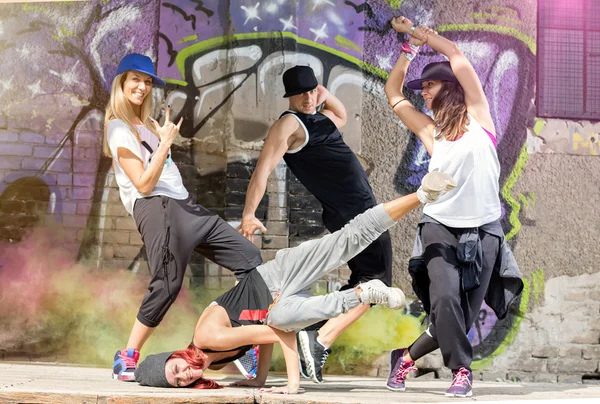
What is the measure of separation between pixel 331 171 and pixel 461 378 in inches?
79.0

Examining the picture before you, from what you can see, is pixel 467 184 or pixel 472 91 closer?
pixel 467 184

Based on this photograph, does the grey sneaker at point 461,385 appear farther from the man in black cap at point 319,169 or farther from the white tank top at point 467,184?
the man in black cap at point 319,169

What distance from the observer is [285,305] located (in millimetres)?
4336

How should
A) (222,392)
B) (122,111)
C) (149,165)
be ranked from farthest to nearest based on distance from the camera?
(122,111) → (149,165) → (222,392)

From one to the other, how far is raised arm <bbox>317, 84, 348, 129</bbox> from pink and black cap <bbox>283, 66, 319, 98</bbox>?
15 centimetres

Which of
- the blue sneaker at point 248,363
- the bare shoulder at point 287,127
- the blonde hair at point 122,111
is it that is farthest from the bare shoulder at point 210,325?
the bare shoulder at point 287,127

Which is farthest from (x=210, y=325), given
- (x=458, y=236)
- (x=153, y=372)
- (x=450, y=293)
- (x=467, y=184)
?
(x=467, y=184)

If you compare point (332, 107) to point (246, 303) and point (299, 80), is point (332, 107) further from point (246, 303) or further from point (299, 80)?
point (246, 303)

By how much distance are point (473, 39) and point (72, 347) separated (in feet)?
13.0

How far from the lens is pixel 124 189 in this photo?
16.8ft

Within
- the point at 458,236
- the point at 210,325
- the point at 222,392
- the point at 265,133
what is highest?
the point at 265,133

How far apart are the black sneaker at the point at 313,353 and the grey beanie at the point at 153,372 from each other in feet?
3.74

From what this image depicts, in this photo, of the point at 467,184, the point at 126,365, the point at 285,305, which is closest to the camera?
the point at 285,305

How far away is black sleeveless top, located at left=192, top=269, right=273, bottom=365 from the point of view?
14.9ft
